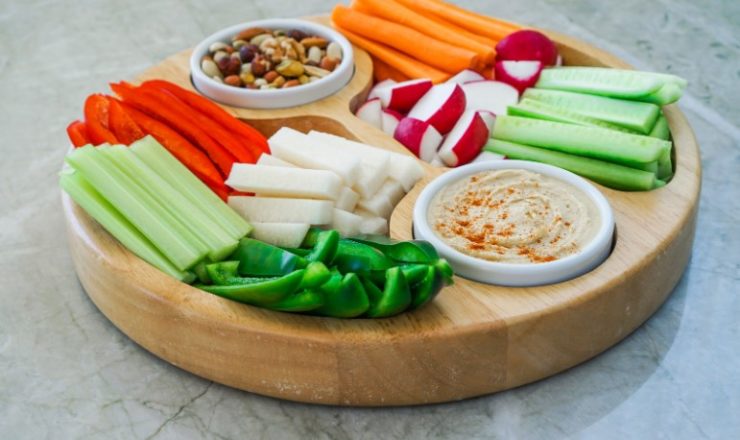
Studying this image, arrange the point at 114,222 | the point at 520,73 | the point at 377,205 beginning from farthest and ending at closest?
the point at 520,73 → the point at 377,205 → the point at 114,222

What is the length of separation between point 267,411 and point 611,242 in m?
1.02

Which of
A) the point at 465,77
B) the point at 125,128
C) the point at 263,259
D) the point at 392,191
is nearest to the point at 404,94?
the point at 465,77

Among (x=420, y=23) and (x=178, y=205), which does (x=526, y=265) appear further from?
(x=420, y=23)

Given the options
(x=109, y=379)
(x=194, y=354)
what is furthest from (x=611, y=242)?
(x=109, y=379)

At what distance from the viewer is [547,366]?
2.46 metres

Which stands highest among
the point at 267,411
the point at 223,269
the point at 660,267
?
the point at 660,267

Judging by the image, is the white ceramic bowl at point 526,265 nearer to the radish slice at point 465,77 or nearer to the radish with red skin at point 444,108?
the radish with red skin at point 444,108

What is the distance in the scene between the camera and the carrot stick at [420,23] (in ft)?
11.8

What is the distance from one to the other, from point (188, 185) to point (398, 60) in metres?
1.20

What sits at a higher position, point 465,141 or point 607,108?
point 607,108

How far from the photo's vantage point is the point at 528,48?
353 centimetres

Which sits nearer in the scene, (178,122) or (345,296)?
(345,296)

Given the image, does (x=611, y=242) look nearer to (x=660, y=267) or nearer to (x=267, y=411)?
(x=660, y=267)

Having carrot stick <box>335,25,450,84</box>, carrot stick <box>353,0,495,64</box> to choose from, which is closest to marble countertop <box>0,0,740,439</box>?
carrot stick <box>353,0,495,64</box>
